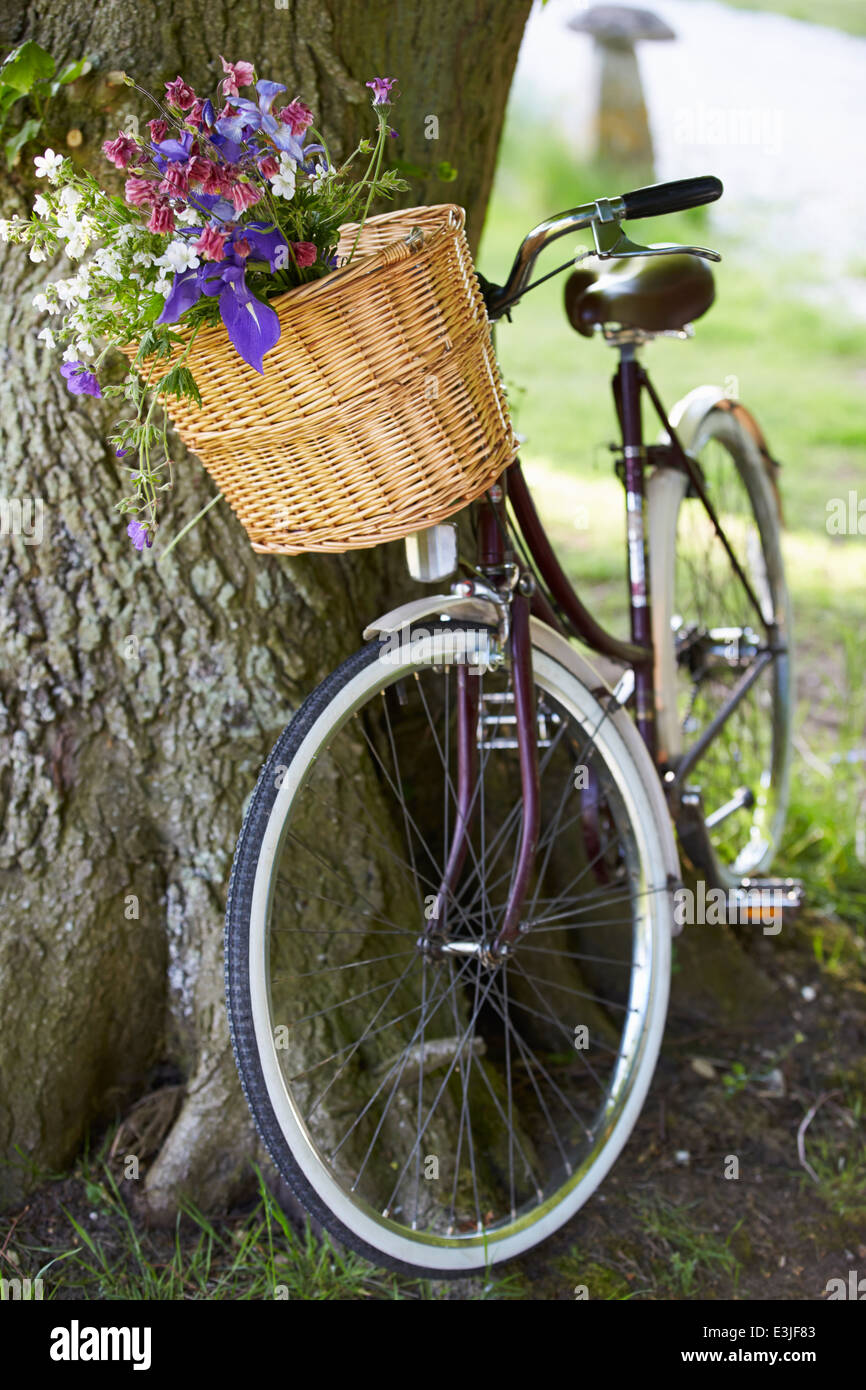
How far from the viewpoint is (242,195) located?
1.27m

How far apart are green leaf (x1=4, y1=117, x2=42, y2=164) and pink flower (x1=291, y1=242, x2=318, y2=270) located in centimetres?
62

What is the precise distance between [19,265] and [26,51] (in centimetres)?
30

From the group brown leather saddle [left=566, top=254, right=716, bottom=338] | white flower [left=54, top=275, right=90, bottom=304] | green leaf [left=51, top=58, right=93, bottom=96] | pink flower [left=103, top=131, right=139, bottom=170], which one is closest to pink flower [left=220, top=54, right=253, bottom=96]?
pink flower [left=103, top=131, right=139, bottom=170]

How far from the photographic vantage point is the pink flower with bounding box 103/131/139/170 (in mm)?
1314

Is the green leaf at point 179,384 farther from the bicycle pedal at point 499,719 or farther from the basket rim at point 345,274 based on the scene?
the bicycle pedal at point 499,719

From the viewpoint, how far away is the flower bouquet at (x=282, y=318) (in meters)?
1.30

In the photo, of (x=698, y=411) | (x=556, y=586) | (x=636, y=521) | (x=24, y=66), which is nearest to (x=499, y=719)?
(x=556, y=586)

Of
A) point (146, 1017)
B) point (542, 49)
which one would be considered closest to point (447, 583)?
point (146, 1017)

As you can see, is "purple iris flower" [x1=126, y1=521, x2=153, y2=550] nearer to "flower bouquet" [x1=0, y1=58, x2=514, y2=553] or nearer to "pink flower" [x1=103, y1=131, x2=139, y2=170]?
"flower bouquet" [x1=0, y1=58, x2=514, y2=553]

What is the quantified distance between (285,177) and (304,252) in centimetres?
9

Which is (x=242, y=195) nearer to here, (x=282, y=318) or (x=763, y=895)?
(x=282, y=318)

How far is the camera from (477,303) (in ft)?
4.99

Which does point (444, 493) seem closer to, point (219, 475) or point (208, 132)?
point (219, 475)

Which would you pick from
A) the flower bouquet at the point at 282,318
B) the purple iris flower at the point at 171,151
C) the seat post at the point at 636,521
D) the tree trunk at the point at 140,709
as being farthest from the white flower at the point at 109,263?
the seat post at the point at 636,521
